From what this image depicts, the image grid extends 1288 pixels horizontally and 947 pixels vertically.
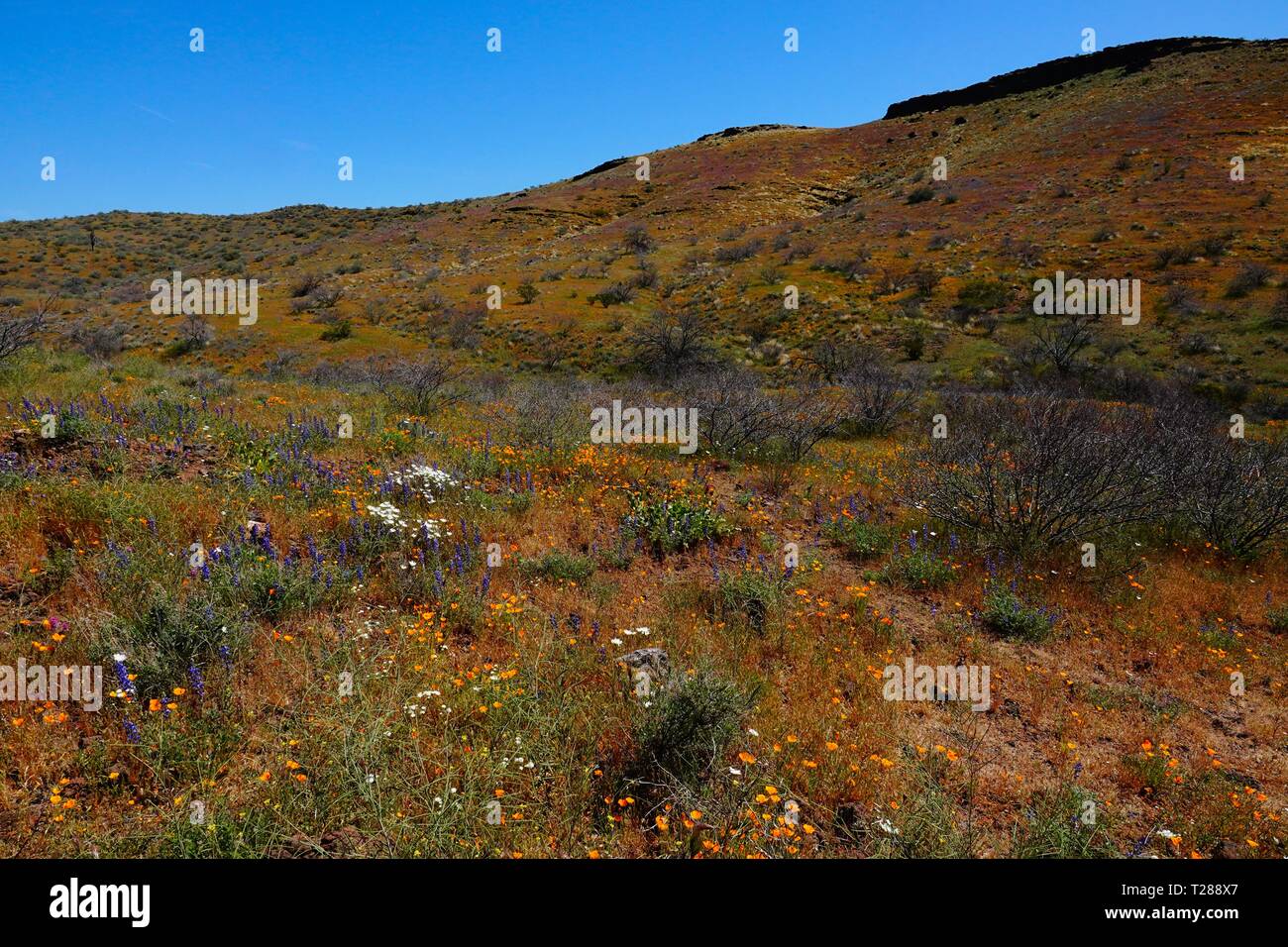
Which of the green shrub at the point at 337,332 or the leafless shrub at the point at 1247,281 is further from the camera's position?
the green shrub at the point at 337,332

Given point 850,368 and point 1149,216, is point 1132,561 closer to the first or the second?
point 850,368

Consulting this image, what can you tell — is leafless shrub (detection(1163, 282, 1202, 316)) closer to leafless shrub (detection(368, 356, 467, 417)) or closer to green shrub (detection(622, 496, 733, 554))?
green shrub (detection(622, 496, 733, 554))

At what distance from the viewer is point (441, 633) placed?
415cm

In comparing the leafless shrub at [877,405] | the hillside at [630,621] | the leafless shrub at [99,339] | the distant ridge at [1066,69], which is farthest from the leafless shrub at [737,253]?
the distant ridge at [1066,69]

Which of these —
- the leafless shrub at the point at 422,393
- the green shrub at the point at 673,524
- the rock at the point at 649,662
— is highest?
the leafless shrub at the point at 422,393

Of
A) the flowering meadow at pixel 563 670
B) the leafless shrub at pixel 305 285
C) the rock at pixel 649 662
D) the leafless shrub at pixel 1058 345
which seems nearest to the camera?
the flowering meadow at pixel 563 670

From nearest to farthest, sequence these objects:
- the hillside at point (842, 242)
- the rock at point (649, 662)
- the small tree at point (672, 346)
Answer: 1. the rock at point (649, 662)
2. the small tree at point (672, 346)
3. the hillside at point (842, 242)

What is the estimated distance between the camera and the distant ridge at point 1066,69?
6172 centimetres

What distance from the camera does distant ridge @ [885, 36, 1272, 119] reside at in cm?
6172

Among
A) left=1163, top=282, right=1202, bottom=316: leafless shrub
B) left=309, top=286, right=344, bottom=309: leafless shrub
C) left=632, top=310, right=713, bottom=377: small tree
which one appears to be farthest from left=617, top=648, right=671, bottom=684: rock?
left=309, top=286, right=344, bottom=309: leafless shrub

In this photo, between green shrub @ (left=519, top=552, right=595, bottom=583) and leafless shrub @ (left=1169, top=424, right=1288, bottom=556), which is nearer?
green shrub @ (left=519, top=552, right=595, bottom=583)

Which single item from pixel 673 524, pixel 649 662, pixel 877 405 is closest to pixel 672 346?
pixel 877 405

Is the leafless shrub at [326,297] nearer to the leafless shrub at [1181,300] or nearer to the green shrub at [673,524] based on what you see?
the green shrub at [673,524]

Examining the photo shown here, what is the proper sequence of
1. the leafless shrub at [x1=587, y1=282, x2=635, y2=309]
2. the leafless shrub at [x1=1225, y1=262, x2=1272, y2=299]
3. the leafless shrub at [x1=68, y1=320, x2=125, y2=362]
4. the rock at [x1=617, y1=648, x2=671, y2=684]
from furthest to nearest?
the leafless shrub at [x1=587, y1=282, x2=635, y2=309] → the leafless shrub at [x1=1225, y1=262, x2=1272, y2=299] → the leafless shrub at [x1=68, y1=320, x2=125, y2=362] → the rock at [x1=617, y1=648, x2=671, y2=684]
